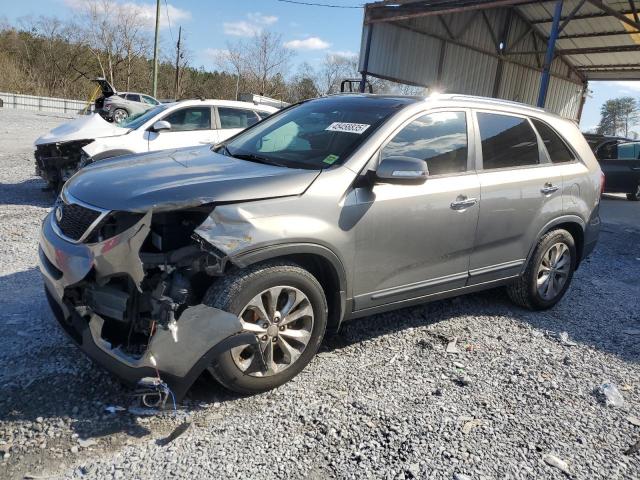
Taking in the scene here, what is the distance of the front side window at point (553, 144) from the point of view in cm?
458

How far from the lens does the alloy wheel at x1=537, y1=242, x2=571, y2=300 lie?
4.71 m

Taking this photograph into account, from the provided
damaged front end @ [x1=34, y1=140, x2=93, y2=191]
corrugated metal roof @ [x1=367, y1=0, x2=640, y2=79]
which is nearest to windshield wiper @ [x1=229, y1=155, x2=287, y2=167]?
damaged front end @ [x1=34, y1=140, x2=93, y2=191]

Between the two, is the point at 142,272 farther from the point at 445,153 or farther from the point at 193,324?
the point at 445,153

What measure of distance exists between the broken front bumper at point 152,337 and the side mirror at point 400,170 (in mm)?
1263

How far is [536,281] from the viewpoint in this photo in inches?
183

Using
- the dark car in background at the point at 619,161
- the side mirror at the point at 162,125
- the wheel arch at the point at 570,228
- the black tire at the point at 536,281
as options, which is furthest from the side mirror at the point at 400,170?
the dark car in background at the point at 619,161

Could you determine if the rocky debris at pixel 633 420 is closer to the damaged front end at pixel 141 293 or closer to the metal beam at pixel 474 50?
the damaged front end at pixel 141 293

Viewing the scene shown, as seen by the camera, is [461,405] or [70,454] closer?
[70,454]

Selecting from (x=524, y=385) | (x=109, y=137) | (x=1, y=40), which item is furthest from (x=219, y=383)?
(x=1, y=40)

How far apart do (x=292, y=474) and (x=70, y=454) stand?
105cm

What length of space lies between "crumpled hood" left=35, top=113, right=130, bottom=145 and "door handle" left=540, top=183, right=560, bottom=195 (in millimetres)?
6050

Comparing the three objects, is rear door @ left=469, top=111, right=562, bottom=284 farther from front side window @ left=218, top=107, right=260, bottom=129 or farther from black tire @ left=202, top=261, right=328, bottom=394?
front side window @ left=218, top=107, right=260, bottom=129

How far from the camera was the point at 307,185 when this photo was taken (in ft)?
10.1

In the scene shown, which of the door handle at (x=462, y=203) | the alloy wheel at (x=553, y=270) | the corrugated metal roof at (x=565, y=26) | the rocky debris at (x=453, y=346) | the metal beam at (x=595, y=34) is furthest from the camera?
the metal beam at (x=595, y=34)
